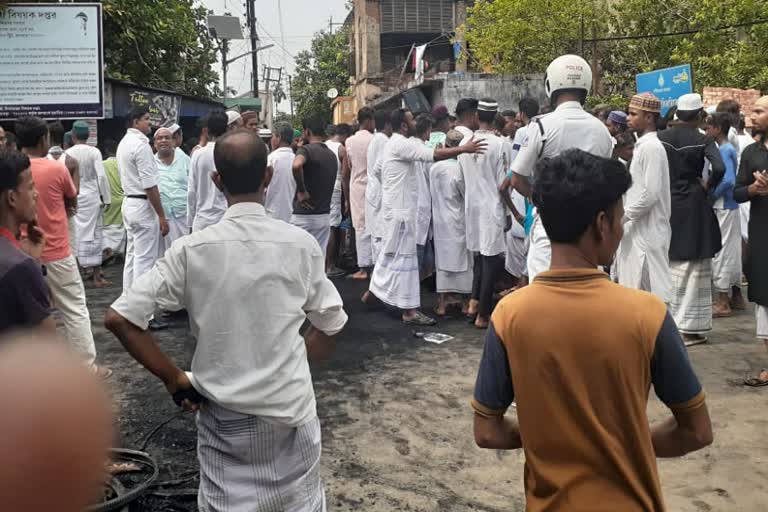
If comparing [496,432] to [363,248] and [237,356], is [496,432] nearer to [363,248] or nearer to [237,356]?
[237,356]

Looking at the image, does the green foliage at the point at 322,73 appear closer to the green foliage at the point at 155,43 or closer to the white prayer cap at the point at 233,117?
the green foliage at the point at 155,43

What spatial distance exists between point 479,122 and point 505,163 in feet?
1.53

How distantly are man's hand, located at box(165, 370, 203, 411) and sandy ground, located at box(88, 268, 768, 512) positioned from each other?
1.43 metres

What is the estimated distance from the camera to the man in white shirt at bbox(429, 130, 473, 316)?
26.1 ft

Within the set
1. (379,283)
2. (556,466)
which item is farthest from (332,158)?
(556,466)

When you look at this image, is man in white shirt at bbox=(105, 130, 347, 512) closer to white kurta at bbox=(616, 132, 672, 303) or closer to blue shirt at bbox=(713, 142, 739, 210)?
white kurta at bbox=(616, 132, 672, 303)

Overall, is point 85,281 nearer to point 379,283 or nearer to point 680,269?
point 379,283

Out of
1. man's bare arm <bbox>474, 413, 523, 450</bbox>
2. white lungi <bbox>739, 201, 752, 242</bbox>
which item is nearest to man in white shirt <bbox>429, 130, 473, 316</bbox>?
white lungi <bbox>739, 201, 752, 242</bbox>

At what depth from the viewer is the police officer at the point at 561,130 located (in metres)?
4.64

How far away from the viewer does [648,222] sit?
5.86 m

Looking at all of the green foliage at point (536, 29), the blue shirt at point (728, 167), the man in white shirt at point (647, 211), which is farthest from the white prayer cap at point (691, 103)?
the green foliage at point (536, 29)

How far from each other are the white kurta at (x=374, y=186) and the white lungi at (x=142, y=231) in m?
2.32

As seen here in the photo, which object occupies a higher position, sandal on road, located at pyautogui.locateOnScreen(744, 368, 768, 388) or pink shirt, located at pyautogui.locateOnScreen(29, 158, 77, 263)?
pink shirt, located at pyautogui.locateOnScreen(29, 158, 77, 263)

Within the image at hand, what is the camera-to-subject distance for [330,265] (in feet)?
34.4
